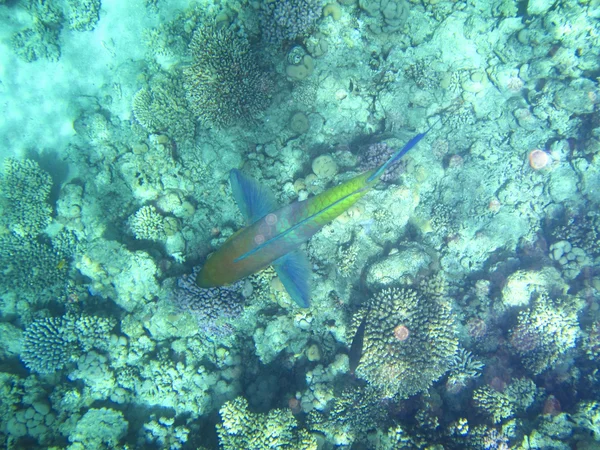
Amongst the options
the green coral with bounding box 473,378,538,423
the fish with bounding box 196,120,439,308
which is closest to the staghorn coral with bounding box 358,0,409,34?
the fish with bounding box 196,120,439,308

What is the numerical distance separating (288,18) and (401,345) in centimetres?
572

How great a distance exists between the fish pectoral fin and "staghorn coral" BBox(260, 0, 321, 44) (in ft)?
13.3

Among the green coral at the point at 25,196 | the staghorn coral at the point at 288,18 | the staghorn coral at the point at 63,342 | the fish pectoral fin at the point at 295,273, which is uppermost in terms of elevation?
the green coral at the point at 25,196

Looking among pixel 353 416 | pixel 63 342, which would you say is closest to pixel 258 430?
pixel 353 416

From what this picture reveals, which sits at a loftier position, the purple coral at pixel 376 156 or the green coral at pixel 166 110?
the green coral at pixel 166 110

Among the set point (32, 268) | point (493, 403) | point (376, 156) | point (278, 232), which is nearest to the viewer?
point (278, 232)

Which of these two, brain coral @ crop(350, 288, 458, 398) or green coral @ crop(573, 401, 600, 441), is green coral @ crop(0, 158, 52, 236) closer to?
brain coral @ crop(350, 288, 458, 398)

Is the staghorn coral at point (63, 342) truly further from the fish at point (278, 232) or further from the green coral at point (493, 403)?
the green coral at point (493, 403)

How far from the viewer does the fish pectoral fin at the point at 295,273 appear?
3594 millimetres

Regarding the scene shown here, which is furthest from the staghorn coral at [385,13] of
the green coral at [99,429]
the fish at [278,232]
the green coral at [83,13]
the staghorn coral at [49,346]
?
the green coral at [99,429]

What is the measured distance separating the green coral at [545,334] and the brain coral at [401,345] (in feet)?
5.28

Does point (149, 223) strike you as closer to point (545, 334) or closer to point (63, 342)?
point (63, 342)

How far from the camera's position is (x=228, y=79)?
18.0 feet

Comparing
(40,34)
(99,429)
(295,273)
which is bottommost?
(295,273)
